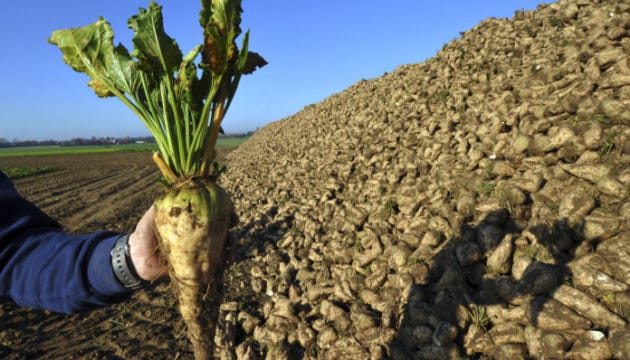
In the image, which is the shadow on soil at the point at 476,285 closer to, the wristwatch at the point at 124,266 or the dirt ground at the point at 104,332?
the wristwatch at the point at 124,266

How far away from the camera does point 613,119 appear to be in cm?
437

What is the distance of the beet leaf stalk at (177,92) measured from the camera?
7.23ft

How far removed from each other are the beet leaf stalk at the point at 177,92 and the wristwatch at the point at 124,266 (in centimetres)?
25

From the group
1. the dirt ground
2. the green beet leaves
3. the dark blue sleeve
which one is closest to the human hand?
the dark blue sleeve

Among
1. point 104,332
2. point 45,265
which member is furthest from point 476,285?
point 104,332

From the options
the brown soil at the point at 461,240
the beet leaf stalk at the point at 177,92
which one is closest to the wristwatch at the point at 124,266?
the beet leaf stalk at the point at 177,92

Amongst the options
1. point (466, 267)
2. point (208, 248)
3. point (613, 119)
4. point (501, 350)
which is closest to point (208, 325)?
point (208, 248)

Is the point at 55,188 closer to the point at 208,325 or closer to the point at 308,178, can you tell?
the point at 308,178

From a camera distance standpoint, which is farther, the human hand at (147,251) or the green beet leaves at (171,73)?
the human hand at (147,251)

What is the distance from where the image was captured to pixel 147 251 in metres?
2.40

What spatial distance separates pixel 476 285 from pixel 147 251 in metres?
3.23

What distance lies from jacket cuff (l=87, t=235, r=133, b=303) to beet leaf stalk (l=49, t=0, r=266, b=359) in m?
0.34

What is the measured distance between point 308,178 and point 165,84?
673 centimetres

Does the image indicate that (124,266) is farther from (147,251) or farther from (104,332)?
(104,332)
